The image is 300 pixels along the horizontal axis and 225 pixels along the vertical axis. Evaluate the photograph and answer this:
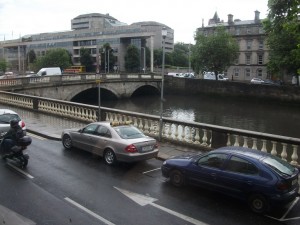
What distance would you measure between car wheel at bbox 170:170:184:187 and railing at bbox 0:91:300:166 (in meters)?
3.60

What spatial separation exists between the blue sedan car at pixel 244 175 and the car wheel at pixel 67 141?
5356 mm

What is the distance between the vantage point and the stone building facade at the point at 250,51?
7775 centimetres

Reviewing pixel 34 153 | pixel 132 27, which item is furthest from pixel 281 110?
pixel 132 27

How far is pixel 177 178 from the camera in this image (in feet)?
32.7

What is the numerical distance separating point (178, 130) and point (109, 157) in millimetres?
6475

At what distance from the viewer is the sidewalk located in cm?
1370

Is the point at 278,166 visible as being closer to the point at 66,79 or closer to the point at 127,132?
the point at 127,132

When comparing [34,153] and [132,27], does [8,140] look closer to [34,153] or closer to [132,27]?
[34,153]

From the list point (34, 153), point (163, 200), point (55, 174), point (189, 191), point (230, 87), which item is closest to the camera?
point (163, 200)

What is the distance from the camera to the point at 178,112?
46312mm

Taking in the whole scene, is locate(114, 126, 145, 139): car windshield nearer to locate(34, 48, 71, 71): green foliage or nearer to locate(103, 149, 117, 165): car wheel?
locate(103, 149, 117, 165): car wheel

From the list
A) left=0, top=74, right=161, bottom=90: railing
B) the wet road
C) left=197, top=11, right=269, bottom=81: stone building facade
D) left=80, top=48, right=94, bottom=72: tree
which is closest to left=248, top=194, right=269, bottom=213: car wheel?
the wet road

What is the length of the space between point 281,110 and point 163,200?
42.5 m

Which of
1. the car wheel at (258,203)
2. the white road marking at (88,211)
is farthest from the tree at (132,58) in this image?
the car wheel at (258,203)
